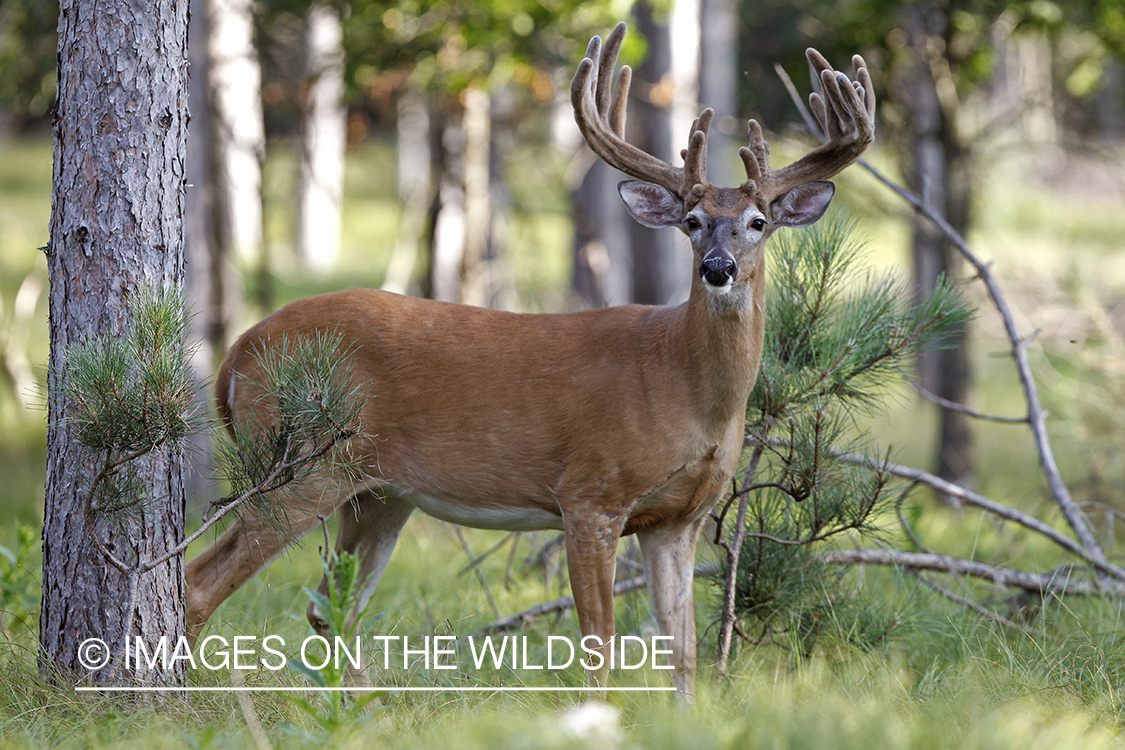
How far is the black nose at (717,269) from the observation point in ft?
11.8

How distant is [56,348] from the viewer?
3.54 meters

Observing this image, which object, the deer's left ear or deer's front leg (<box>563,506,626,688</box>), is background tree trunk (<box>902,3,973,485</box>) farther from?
deer's front leg (<box>563,506,626,688</box>)

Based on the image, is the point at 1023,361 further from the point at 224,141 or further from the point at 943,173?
the point at 224,141

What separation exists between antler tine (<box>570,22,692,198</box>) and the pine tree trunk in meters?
1.47

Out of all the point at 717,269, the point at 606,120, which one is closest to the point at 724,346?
the point at 717,269

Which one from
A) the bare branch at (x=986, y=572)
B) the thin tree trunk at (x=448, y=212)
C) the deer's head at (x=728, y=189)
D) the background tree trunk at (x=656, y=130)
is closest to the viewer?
the deer's head at (x=728, y=189)

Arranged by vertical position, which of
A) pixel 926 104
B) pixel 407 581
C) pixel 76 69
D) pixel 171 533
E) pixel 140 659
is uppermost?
pixel 926 104

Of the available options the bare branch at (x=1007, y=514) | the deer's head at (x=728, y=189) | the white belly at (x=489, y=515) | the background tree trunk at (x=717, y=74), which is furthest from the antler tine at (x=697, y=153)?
the background tree trunk at (x=717, y=74)

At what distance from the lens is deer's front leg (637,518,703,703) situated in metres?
4.19

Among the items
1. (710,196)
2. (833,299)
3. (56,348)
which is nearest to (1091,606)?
(833,299)

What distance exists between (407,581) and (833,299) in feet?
9.10

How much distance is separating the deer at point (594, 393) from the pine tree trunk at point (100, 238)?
0.53 m

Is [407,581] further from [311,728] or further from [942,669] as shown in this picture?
[942,669]

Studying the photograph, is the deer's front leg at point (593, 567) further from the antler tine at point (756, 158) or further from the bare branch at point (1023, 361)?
the bare branch at point (1023, 361)
